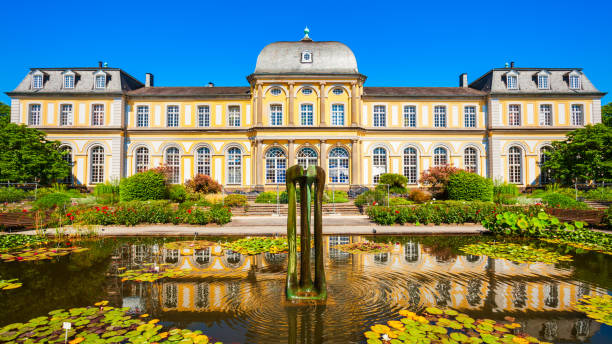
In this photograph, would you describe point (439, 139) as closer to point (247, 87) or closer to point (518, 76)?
point (518, 76)

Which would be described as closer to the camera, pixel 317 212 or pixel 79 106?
pixel 317 212

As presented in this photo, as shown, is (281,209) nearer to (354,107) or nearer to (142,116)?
(354,107)

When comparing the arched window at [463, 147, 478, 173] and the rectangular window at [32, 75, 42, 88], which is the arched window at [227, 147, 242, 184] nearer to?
the rectangular window at [32, 75, 42, 88]

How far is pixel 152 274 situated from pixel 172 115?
25176 mm

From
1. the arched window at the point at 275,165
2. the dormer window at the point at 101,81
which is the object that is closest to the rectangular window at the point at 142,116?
the dormer window at the point at 101,81

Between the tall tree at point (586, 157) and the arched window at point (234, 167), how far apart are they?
24.8m

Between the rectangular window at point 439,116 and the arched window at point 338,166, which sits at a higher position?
the rectangular window at point 439,116

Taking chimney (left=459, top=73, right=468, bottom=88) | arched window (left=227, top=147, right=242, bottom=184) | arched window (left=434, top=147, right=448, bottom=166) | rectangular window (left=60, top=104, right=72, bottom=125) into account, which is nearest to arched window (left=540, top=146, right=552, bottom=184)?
arched window (left=434, top=147, right=448, bottom=166)

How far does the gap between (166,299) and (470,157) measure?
2857 centimetres

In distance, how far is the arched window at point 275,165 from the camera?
26.8m

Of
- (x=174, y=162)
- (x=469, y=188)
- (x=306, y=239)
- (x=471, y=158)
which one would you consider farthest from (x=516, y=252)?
(x=174, y=162)

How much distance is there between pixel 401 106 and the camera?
2811 centimetres

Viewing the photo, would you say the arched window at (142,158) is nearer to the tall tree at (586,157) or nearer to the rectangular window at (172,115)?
the rectangular window at (172,115)

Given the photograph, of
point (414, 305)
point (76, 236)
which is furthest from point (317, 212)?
point (76, 236)
